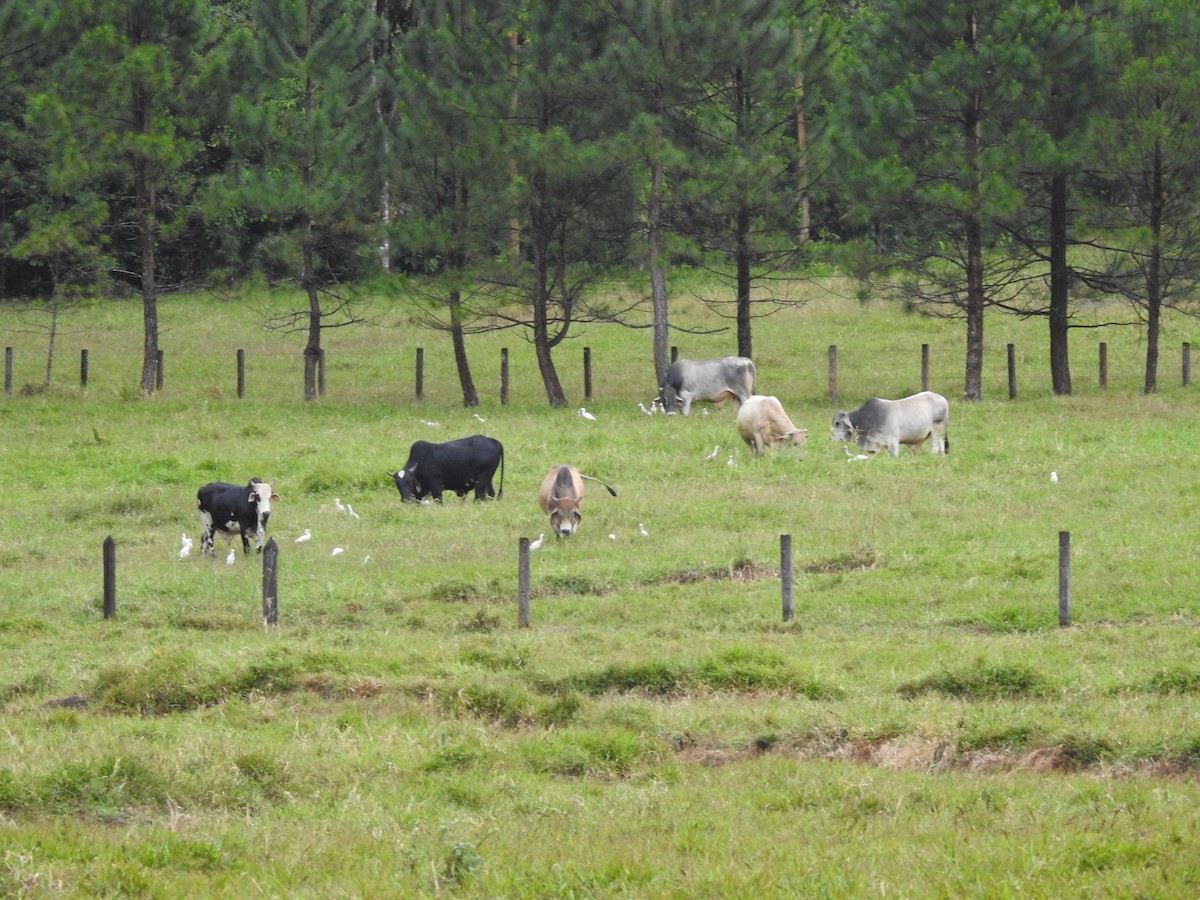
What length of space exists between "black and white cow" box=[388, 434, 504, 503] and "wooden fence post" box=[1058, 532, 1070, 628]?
1000 centimetres

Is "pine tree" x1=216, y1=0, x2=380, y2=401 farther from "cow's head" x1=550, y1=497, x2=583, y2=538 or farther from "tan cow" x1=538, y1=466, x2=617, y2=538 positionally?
"cow's head" x1=550, y1=497, x2=583, y2=538

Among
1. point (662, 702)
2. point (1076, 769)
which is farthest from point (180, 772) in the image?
point (1076, 769)

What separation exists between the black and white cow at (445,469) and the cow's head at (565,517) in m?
3.20

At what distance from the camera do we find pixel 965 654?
14.0 m

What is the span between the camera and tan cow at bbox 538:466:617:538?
2028 cm

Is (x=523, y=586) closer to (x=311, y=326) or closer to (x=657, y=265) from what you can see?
(x=657, y=265)

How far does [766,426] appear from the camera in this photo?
2680 centimetres

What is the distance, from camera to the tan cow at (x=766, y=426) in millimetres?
26781

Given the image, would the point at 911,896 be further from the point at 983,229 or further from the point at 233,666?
the point at 983,229

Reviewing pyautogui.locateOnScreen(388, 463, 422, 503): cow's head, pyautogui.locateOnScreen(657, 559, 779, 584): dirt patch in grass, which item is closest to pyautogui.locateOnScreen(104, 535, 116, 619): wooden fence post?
pyautogui.locateOnScreen(657, 559, 779, 584): dirt patch in grass

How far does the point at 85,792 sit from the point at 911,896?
521 centimetres

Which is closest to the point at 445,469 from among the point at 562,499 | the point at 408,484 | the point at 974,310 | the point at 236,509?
the point at 408,484

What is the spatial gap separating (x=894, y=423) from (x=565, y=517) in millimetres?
8293

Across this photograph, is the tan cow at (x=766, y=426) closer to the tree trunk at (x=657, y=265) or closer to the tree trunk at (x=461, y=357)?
the tree trunk at (x=657, y=265)
